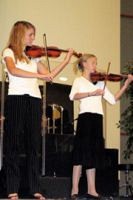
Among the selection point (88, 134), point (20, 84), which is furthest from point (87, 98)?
point (20, 84)

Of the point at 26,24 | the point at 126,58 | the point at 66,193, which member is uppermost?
the point at 126,58

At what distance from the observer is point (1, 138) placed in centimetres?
485

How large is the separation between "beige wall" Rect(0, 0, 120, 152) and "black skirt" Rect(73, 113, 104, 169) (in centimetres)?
252

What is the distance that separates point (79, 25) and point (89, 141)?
138 inches

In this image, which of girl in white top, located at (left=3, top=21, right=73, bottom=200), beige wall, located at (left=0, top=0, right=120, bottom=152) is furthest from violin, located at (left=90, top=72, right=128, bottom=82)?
beige wall, located at (left=0, top=0, right=120, bottom=152)

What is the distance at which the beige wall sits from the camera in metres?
7.50

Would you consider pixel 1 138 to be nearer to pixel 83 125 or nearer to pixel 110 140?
pixel 83 125

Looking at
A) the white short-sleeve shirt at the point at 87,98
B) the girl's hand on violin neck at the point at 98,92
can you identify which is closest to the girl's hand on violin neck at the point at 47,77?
the girl's hand on violin neck at the point at 98,92

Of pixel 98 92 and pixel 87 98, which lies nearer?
pixel 98 92

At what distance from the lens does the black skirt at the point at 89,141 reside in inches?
191

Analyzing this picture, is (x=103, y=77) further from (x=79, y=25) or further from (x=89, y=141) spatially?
(x=79, y=25)

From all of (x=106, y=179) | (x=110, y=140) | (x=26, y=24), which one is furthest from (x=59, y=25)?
(x=26, y=24)

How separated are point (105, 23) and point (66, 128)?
307cm

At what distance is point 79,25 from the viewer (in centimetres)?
798
